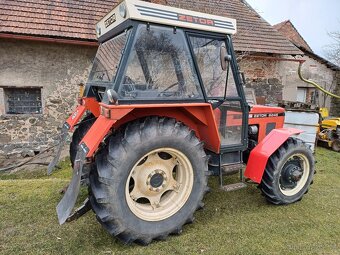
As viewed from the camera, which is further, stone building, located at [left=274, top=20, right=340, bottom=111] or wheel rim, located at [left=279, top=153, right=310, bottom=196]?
stone building, located at [left=274, top=20, right=340, bottom=111]

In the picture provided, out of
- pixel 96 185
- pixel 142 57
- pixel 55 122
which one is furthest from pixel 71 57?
pixel 96 185

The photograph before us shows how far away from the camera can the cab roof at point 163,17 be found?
2291mm

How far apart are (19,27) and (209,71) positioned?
500cm

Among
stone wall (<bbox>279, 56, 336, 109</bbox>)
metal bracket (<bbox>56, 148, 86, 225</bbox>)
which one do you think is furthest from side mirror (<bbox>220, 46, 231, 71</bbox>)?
stone wall (<bbox>279, 56, 336, 109</bbox>)

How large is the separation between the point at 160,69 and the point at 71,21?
16.2 ft

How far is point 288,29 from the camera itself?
15.0 metres

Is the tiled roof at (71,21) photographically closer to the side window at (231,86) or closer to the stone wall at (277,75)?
the stone wall at (277,75)

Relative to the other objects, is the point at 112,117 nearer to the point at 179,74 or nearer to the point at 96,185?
the point at 96,185

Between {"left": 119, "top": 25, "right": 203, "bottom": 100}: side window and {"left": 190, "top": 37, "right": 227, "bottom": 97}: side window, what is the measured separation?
15cm

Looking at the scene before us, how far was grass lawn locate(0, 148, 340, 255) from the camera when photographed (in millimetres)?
2414

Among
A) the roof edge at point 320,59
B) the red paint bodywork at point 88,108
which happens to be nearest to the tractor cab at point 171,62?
the red paint bodywork at point 88,108

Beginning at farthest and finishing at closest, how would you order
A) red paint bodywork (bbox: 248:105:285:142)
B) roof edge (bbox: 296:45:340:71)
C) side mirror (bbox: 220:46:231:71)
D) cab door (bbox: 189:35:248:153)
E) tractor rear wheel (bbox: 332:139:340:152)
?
1. roof edge (bbox: 296:45:340:71)
2. tractor rear wheel (bbox: 332:139:340:152)
3. red paint bodywork (bbox: 248:105:285:142)
4. cab door (bbox: 189:35:248:153)
5. side mirror (bbox: 220:46:231:71)

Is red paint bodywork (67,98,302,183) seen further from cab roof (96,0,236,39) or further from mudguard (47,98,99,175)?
cab roof (96,0,236,39)

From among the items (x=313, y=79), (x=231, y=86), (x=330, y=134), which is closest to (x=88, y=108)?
(x=231, y=86)
